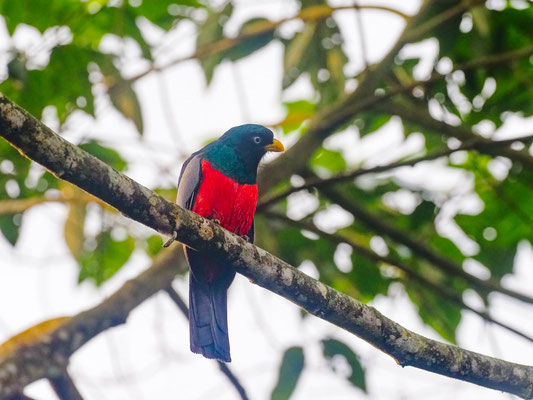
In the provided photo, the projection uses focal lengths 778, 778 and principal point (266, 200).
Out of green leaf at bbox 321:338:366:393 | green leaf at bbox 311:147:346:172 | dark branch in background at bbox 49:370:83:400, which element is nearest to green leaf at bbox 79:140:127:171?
dark branch in background at bbox 49:370:83:400

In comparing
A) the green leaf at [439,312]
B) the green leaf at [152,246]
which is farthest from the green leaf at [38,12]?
the green leaf at [439,312]

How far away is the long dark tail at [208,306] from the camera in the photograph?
384 cm

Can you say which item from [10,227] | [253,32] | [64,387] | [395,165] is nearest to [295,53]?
[253,32]

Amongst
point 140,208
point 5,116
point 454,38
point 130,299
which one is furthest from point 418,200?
point 5,116

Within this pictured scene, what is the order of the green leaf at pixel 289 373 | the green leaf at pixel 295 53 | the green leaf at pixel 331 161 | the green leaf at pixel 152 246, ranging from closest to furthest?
the green leaf at pixel 289 373
the green leaf at pixel 295 53
the green leaf at pixel 152 246
the green leaf at pixel 331 161

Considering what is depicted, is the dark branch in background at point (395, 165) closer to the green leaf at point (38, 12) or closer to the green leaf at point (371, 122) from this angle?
the green leaf at point (371, 122)

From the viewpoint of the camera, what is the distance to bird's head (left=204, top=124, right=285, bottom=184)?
449cm

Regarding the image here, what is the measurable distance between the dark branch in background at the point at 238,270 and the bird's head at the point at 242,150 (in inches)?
52.2

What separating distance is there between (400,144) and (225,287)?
2.15 m

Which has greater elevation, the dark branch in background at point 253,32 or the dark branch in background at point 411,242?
the dark branch in background at point 253,32

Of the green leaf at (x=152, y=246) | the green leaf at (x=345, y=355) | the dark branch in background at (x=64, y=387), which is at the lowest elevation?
the dark branch in background at (x=64, y=387)

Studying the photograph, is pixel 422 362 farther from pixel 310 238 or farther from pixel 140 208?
pixel 310 238

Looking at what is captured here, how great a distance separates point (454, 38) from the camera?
16.8 ft

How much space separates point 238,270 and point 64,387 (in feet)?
4.72
